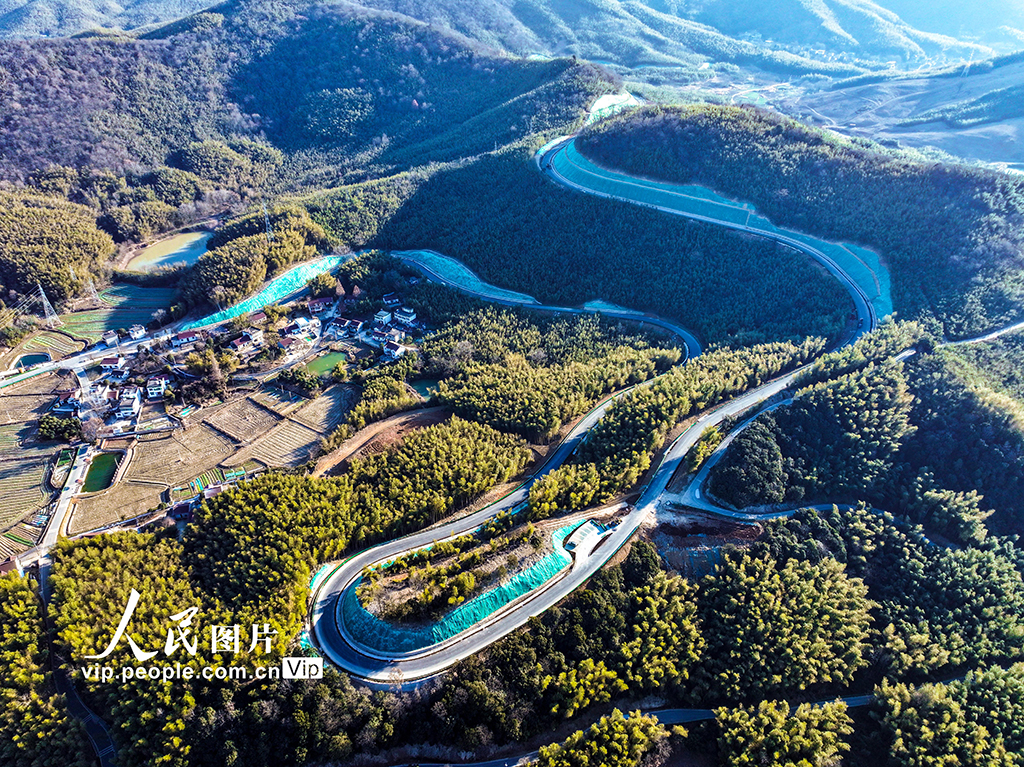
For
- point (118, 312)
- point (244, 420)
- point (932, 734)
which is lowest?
point (244, 420)

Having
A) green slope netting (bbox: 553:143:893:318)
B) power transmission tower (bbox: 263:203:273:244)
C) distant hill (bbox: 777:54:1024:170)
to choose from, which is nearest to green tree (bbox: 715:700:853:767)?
green slope netting (bbox: 553:143:893:318)

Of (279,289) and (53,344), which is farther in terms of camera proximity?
(279,289)

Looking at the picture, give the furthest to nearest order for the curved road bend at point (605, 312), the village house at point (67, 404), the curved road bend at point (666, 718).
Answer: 1. the curved road bend at point (605, 312)
2. the village house at point (67, 404)
3. the curved road bend at point (666, 718)

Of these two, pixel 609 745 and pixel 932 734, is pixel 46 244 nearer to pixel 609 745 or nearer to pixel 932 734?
pixel 609 745

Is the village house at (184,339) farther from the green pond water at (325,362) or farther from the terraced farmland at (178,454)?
the terraced farmland at (178,454)

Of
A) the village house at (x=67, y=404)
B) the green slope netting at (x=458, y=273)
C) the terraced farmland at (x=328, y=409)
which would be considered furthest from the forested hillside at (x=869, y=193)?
the village house at (x=67, y=404)

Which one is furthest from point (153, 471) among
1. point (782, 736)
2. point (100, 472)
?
point (782, 736)

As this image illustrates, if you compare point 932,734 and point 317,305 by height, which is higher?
point 317,305

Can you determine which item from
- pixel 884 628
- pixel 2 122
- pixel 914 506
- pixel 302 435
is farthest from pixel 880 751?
pixel 2 122
